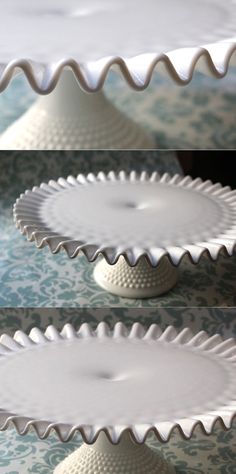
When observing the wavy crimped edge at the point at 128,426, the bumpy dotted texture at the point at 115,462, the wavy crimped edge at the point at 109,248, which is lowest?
the bumpy dotted texture at the point at 115,462

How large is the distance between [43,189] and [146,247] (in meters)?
0.16

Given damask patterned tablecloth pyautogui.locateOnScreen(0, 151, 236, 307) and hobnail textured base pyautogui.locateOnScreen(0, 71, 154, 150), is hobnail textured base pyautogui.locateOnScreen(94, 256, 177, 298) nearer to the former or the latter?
damask patterned tablecloth pyautogui.locateOnScreen(0, 151, 236, 307)

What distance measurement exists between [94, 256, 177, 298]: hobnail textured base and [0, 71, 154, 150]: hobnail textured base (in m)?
0.13

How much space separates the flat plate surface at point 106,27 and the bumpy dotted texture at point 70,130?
0.18m

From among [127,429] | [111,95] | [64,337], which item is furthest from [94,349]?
[111,95]

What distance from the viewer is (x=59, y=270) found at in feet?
3.00

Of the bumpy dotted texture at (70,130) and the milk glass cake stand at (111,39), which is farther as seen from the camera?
the bumpy dotted texture at (70,130)

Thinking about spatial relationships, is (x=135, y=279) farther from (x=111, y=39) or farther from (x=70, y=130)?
(x=111, y=39)

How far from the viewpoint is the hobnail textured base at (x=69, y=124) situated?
2.33 feet

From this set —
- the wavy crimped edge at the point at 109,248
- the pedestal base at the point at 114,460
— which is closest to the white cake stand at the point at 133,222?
the wavy crimped edge at the point at 109,248

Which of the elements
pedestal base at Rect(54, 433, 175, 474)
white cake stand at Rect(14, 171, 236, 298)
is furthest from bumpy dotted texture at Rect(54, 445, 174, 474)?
white cake stand at Rect(14, 171, 236, 298)

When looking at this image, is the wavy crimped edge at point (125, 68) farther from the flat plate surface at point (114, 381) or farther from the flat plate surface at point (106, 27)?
the flat plate surface at point (114, 381)

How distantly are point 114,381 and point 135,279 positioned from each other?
23 cm

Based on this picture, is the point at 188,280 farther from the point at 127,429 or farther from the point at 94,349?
the point at 127,429
